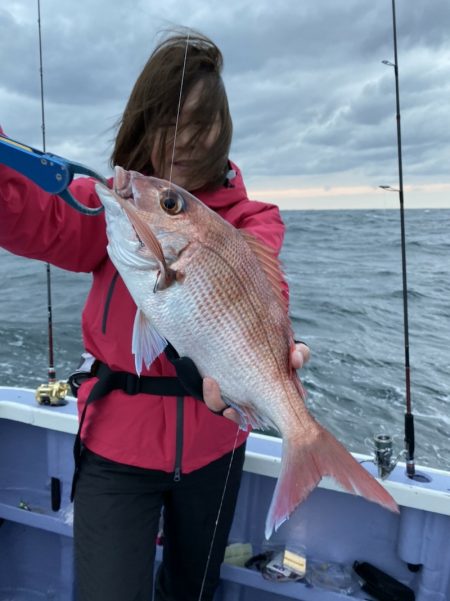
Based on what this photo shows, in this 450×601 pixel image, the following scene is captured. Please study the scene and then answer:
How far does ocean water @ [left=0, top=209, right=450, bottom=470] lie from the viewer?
6.84 m

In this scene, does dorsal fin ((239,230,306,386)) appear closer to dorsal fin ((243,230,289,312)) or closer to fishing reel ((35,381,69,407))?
dorsal fin ((243,230,289,312))

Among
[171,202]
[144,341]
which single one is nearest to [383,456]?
[144,341]

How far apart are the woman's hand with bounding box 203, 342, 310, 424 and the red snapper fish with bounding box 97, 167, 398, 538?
3cm

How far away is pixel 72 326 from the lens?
10.4 metres

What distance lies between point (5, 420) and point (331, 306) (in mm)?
9562

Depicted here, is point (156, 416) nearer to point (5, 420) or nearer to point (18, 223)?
point (18, 223)

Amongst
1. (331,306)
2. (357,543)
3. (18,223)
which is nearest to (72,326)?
(331,306)

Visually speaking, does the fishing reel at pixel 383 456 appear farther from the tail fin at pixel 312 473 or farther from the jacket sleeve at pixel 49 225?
the jacket sleeve at pixel 49 225

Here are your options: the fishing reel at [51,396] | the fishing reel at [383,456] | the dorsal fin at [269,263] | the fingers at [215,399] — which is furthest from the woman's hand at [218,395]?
the fishing reel at [51,396]

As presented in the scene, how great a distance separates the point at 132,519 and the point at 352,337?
27.7 feet

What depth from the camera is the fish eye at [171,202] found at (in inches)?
68.8

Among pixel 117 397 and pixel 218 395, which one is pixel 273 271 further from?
pixel 117 397

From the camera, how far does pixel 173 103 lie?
2.01 metres

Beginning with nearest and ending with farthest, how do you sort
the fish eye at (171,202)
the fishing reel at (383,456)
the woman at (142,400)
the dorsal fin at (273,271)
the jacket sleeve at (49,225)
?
the jacket sleeve at (49,225)
the fish eye at (171,202)
the dorsal fin at (273,271)
the woman at (142,400)
the fishing reel at (383,456)
